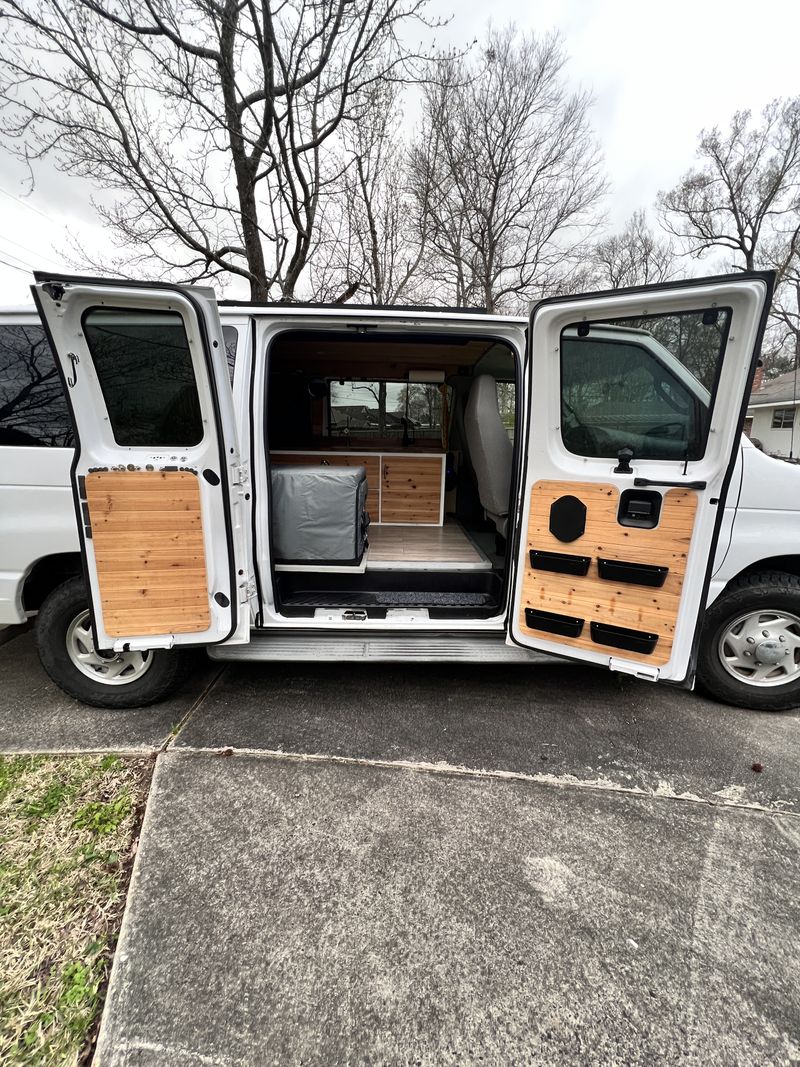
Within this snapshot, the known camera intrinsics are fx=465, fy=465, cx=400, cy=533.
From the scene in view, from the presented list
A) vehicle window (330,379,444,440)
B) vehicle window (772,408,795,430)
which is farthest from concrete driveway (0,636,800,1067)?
vehicle window (772,408,795,430)

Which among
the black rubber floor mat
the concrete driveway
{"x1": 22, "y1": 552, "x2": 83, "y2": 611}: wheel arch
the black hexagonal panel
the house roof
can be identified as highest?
the house roof

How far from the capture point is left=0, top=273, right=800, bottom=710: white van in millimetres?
2094

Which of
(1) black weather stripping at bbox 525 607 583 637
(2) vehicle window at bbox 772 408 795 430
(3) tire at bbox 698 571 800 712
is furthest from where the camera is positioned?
(2) vehicle window at bbox 772 408 795 430

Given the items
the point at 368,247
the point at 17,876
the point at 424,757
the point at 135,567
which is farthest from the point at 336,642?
the point at 368,247

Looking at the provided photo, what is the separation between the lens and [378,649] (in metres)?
2.70

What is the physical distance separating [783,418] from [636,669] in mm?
29522

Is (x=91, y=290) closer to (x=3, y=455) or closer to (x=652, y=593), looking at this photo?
(x=3, y=455)

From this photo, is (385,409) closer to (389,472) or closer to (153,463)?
(389,472)

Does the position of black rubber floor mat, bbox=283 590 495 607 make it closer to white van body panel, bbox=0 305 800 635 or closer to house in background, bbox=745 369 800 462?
white van body panel, bbox=0 305 800 635

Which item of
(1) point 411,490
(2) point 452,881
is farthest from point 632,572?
(1) point 411,490

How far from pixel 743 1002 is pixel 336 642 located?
208cm

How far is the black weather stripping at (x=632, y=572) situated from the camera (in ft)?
7.26

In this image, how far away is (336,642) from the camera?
274 centimetres

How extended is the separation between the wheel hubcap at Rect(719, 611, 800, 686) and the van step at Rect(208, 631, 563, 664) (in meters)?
1.07
